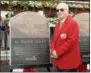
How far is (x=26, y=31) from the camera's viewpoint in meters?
4.32

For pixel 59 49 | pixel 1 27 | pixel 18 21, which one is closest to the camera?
pixel 59 49

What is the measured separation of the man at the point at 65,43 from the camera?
3.73 metres

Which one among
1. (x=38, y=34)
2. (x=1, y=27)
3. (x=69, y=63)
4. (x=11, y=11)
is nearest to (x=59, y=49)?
(x=69, y=63)

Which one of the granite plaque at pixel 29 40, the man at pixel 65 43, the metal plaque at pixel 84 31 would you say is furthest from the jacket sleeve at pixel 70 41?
the metal plaque at pixel 84 31

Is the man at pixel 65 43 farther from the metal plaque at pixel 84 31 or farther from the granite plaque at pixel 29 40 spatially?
the metal plaque at pixel 84 31

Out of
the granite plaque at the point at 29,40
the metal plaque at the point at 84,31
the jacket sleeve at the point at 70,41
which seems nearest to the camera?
the jacket sleeve at the point at 70,41

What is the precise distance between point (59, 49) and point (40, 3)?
4.38 ft

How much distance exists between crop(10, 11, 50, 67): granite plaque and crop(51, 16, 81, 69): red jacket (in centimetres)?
52

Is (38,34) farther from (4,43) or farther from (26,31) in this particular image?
(4,43)

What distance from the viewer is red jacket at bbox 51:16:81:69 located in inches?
147

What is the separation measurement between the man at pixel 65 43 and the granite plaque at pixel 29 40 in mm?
522

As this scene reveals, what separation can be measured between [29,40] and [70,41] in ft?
2.71

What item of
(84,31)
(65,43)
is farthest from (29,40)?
(84,31)

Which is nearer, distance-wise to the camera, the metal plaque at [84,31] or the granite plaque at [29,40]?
the granite plaque at [29,40]
